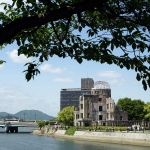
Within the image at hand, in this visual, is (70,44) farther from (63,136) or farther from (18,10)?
(63,136)

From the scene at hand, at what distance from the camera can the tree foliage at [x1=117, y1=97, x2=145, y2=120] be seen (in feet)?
363

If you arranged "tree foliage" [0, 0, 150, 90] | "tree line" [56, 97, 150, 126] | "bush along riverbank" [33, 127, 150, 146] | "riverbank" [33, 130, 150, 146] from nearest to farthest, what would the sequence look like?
"tree foliage" [0, 0, 150, 90] → "riverbank" [33, 130, 150, 146] → "bush along riverbank" [33, 127, 150, 146] → "tree line" [56, 97, 150, 126]

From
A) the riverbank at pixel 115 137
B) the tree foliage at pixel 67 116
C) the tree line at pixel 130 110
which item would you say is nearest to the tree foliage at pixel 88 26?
the riverbank at pixel 115 137

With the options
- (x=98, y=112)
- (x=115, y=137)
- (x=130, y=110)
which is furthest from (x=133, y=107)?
(x=115, y=137)

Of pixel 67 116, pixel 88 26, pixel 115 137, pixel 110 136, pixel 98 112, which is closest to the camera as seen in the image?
pixel 88 26

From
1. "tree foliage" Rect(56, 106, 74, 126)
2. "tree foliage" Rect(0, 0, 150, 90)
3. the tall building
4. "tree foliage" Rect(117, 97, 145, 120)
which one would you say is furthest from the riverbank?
"tree foliage" Rect(0, 0, 150, 90)

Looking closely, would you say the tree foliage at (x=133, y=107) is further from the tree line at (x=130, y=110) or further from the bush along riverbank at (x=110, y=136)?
the bush along riverbank at (x=110, y=136)

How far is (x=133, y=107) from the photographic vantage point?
4429 inches

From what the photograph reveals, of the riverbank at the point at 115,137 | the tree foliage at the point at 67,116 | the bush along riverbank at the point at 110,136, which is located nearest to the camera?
the riverbank at the point at 115,137

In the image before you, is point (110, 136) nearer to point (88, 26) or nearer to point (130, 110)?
point (130, 110)

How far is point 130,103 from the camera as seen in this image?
371 feet

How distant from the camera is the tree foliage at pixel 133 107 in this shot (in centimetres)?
11075

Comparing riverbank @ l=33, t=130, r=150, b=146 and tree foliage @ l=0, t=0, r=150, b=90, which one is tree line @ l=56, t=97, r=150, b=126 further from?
tree foliage @ l=0, t=0, r=150, b=90

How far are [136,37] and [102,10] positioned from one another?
3.12 ft
